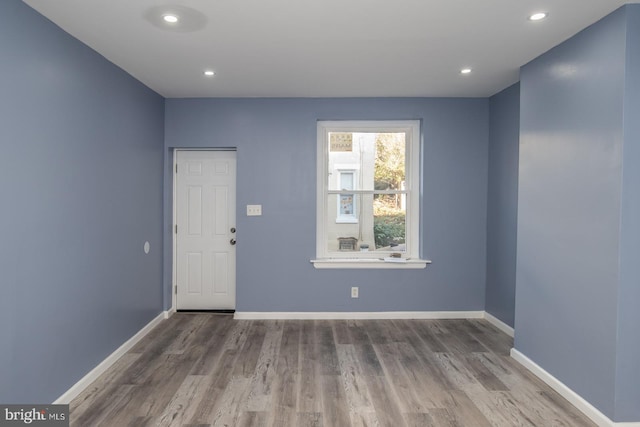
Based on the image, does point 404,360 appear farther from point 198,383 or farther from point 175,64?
point 175,64

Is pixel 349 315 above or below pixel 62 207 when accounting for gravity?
below

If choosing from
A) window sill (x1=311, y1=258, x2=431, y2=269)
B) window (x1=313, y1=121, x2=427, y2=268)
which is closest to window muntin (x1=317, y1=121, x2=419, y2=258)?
window (x1=313, y1=121, x2=427, y2=268)

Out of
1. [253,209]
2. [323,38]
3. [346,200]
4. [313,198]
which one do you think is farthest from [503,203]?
[253,209]

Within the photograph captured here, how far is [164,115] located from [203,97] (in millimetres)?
502

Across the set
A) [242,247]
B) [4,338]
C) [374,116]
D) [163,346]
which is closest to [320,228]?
[242,247]

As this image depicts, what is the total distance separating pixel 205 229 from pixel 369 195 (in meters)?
2.03

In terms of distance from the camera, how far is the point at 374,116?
4.32 m

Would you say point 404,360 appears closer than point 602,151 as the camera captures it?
No

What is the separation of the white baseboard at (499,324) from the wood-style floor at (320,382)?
0.12 meters

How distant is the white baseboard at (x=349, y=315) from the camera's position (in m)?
4.32

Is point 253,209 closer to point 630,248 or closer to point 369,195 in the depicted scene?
point 369,195

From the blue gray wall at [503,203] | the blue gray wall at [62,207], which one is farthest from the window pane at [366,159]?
the blue gray wall at [62,207]

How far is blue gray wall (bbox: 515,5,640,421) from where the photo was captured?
220 centimetres

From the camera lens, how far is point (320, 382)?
2.84m
